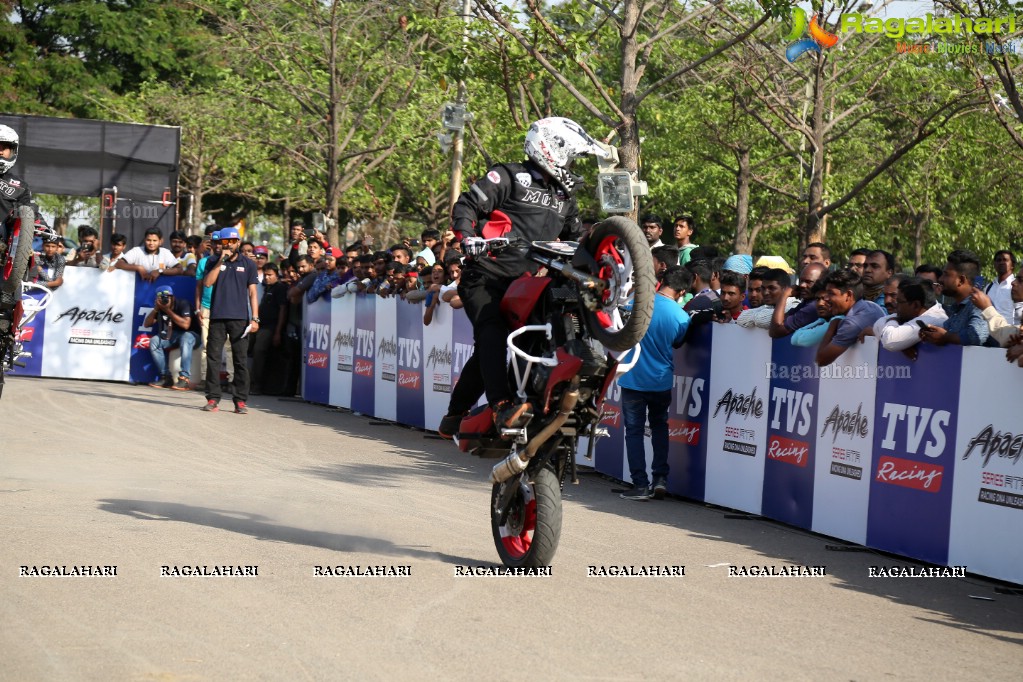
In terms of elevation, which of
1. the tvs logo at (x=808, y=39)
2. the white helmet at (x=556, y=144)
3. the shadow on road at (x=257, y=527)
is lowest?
the shadow on road at (x=257, y=527)

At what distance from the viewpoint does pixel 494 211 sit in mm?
8055

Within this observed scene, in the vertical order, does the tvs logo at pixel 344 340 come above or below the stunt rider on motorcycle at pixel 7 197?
below

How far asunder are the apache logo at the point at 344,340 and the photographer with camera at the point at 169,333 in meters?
2.46

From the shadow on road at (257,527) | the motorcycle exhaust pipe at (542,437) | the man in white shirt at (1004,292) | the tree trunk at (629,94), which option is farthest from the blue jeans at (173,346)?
the motorcycle exhaust pipe at (542,437)

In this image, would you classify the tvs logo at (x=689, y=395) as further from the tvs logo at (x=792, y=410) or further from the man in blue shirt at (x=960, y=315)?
the man in blue shirt at (x=960, y=315)

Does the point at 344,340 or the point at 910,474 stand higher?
the point at 344,340

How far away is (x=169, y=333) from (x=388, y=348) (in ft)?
15.0

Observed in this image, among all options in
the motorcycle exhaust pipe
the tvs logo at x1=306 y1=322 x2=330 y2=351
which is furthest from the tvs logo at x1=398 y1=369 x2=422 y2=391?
the motorcycle exhaust pipe

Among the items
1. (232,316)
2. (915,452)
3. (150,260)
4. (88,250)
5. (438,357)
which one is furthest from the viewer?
(88,250)

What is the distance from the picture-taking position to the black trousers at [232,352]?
16766mm

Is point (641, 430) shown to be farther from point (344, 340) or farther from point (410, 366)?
point (344, 340)

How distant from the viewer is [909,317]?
29.2 ft

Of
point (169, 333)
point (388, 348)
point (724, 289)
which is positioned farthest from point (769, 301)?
point (169, 333)

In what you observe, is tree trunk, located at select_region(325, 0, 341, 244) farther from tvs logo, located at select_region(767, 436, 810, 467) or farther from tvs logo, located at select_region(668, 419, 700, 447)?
tvs logo, located at select_region(767, 436, 810, 467)
